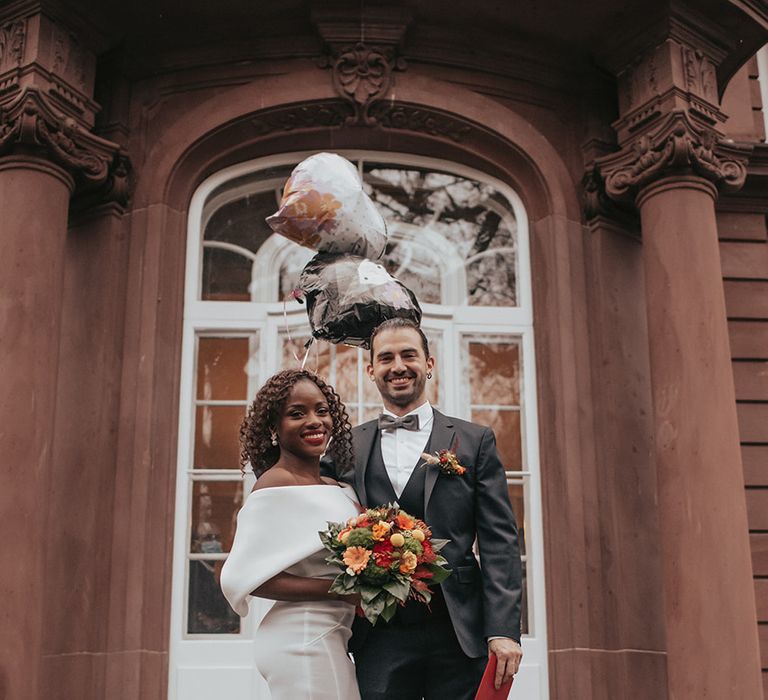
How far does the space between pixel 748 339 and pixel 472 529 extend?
457 cm

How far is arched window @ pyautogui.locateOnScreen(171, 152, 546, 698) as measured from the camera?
7074 mm

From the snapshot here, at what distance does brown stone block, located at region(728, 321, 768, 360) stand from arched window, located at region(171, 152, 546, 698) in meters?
1.44

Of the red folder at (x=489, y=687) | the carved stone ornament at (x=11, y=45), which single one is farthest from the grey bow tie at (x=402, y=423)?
the carved stone ornament at (x=11, y=45)

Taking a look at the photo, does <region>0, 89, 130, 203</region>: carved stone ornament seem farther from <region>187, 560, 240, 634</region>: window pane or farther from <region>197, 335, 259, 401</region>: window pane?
<region>187, 560, 240, 634</region>: window pane

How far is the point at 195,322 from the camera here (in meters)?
7.45

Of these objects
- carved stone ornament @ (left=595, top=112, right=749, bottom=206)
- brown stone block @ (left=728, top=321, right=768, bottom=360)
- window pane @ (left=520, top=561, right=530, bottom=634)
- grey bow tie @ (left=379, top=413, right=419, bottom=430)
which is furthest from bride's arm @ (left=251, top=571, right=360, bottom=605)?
brown stone block @ (left=728, top=321, right=768, bottom=360)

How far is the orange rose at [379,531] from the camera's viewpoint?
3.58 meters

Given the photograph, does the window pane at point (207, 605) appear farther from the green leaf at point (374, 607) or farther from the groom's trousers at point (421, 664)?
the green leaf at point (374, 607)

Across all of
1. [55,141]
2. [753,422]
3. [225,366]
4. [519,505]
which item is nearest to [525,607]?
[519,505]

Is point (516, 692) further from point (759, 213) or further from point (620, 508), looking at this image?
point (759, 213)

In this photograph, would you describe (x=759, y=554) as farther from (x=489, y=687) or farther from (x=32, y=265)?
(x=32, y=265)

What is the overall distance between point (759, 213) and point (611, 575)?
2.94m

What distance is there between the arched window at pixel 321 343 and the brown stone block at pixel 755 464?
57.5 inches

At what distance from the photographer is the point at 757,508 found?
25.1ft
